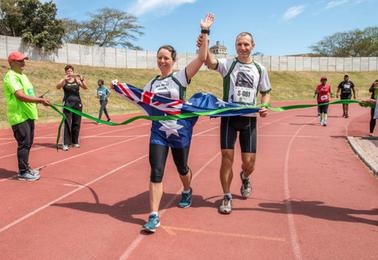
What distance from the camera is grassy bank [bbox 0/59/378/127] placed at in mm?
24609

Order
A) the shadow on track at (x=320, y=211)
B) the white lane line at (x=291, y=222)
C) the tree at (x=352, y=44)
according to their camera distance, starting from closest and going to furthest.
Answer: the white lane line at (x=291, y=222) < the shadow on track at (x=320, y=211) < the tree at (x=352, y=44)

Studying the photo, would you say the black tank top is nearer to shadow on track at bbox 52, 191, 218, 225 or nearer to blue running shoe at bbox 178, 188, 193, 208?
shadow on track at bbox 52, 191, 218, 225

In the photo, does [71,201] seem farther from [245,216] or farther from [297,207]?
[297,207]

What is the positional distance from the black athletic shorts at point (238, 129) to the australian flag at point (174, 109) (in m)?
0.13

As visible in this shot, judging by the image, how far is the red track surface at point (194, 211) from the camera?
345 centimetres

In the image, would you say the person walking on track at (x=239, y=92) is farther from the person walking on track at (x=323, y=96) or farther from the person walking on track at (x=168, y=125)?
the person walking on track at (x=323, y=96)

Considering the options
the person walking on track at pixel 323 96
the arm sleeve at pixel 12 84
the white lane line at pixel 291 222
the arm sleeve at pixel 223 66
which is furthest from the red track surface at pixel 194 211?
the person walking on track at pixel 323 96

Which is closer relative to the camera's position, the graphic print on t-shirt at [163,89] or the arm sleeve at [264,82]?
the graphic print on t-shirt at [163,89]

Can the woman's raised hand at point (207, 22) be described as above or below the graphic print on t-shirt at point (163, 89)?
above

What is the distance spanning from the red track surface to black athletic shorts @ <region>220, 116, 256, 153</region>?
2.66 ft

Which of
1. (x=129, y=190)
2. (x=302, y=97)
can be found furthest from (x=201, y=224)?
(x=302, y=97)

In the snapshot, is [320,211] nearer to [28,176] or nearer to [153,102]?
[153,102]

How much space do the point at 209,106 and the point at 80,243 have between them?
205 cm

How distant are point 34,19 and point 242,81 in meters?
36.2
